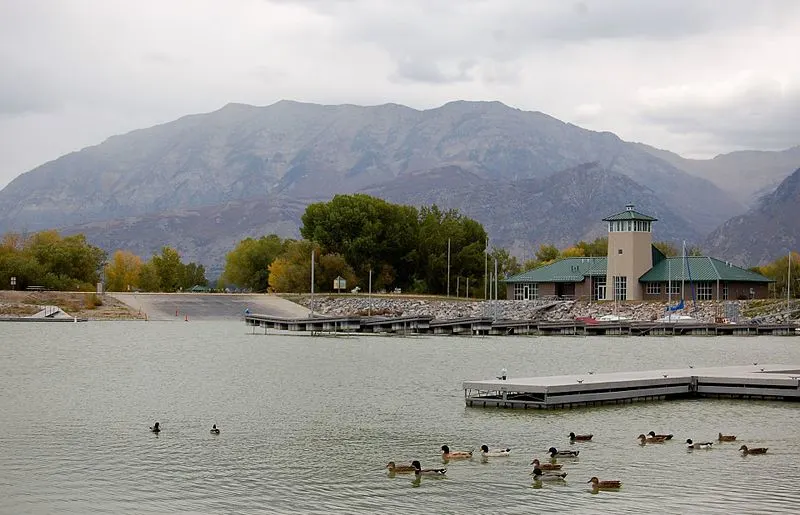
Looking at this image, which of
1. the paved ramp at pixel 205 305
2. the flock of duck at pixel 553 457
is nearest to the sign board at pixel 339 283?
the paved ramp at pixel 205 305

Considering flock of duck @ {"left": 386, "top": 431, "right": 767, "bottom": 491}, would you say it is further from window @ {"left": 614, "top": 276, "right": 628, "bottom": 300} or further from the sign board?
the sign board

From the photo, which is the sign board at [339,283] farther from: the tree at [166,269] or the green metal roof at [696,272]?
the tree at [166,269]

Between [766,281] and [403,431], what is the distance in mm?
92722

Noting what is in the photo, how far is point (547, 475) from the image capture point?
81.9 feet

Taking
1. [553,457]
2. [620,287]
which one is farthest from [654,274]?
[553,457]

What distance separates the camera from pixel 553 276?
401ft

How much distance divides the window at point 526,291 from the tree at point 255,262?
43408 mm

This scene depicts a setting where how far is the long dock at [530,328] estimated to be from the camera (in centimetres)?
9575

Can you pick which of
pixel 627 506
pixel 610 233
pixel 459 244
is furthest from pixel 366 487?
pixel 459 244

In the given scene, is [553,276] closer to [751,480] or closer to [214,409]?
[214,409]

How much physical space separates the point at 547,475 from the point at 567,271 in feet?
325

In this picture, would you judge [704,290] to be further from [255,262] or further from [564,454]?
[564,454]

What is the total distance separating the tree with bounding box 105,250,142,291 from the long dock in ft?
192

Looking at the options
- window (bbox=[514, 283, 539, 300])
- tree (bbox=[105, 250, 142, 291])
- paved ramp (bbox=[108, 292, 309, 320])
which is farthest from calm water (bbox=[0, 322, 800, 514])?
tree (bbox=[105, 250, 142, 291])
